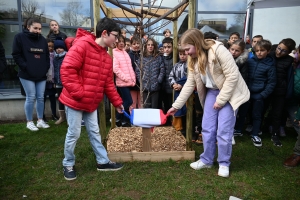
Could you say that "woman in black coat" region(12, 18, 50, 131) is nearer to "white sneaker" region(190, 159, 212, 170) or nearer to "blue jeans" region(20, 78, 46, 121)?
"blue jeans" region(20, 78, 46, 121)

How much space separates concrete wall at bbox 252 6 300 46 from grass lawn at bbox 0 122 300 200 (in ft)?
12.9

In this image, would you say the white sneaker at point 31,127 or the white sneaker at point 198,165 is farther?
the white sneaker at point 31,127

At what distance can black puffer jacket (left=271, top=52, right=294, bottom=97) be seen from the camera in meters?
4.16

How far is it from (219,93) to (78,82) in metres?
1.63

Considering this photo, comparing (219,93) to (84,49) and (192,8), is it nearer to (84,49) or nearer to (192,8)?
(192,8)

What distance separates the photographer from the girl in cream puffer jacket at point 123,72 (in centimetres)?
478

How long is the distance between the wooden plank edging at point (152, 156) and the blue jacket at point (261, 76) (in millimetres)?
1727

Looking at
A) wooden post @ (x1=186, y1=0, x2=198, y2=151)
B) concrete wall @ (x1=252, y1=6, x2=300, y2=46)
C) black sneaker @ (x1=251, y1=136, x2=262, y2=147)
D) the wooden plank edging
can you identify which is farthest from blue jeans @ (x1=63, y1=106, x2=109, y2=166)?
concrete wall @ (x1=252, y1=6, x2=300, y2=46)

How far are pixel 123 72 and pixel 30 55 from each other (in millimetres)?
1777

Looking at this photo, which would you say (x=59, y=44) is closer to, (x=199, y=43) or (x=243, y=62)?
(x=199, y=43)

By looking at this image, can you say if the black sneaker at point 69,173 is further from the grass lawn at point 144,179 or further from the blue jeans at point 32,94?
the blue jeans at point 32,94

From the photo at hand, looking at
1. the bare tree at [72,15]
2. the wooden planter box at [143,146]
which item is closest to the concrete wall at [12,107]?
the wooden planter box at [143,146]

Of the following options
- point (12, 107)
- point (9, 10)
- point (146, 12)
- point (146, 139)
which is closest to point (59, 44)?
point (12, 107)

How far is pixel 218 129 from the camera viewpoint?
9.73ft
